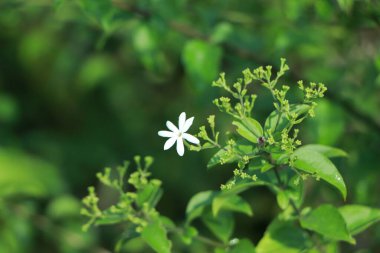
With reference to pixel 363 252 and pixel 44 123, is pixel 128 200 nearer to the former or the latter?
pixel 363 252

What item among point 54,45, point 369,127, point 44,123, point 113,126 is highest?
point 54,45

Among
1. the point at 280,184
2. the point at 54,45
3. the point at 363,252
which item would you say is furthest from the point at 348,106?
the point at 54,45

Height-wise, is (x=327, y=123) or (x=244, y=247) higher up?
(x=327, y=123)

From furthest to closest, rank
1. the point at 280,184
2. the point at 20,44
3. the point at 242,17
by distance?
the point at 20,44 → the point at 242,17 → the point at 280,184

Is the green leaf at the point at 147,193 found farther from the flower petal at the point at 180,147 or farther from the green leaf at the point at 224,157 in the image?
the green leaf at the point at 224,157

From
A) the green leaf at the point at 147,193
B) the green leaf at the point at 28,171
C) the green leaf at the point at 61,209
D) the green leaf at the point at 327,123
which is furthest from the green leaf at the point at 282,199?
the green leaf at the point at 28,171

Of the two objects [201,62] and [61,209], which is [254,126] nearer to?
[201,62]

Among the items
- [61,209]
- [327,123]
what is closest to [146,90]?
[61,209]
